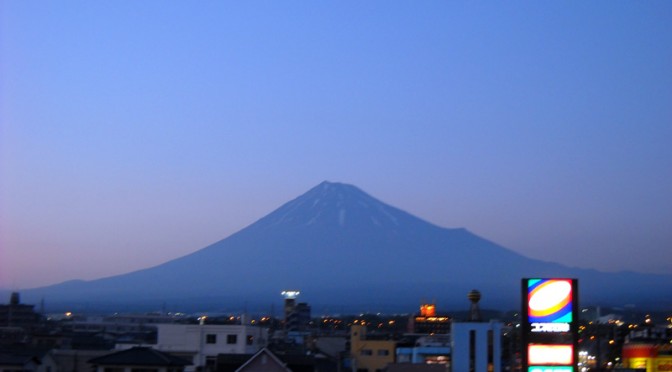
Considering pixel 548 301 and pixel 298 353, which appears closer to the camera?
pixel 548 301

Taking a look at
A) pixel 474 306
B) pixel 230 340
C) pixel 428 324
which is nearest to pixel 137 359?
pixel 230 340

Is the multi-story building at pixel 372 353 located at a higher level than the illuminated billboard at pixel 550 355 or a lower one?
lower

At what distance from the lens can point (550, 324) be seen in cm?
1326

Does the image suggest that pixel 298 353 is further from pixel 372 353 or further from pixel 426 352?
pixel 372 353

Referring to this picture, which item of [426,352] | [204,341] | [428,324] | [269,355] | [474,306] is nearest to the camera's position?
[269,355]

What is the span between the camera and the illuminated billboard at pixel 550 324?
13195mm

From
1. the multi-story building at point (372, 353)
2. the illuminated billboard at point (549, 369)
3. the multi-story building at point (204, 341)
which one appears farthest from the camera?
the multi-story building at point (372, 353)

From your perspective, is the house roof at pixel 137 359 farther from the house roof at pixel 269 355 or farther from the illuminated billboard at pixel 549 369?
the illuminated billboard at pixel 549 369

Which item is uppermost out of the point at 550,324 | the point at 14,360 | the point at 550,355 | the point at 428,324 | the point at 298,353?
the point at 428,324

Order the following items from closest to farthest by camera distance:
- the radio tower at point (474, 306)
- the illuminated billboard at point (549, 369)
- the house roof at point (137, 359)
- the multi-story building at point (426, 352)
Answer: the illuminated billboard at point (549, 369), the house roof at point (137, 359), the radio tower at point (474, 306), the multi-story building at point (426, 352)

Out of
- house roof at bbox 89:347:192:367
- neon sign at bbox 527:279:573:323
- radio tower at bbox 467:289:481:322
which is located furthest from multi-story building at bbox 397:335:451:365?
neon sign at bbox 527:279:573:323

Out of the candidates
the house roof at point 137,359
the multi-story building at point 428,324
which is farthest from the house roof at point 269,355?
the multi-story building at point 428,324

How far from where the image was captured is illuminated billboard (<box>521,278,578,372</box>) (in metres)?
13.2

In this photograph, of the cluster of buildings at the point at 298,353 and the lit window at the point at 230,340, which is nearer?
the cluster of buildings at the point at 298,353
